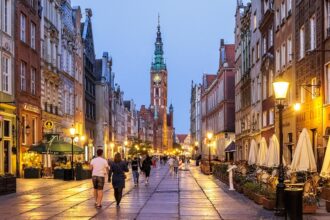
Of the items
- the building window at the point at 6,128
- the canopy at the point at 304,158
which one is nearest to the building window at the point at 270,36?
the building window at the point at 6,128

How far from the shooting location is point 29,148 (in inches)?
1719

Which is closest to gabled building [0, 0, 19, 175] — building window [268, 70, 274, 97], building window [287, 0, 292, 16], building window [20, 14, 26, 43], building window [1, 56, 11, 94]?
building window [1, 56, 11, 94]

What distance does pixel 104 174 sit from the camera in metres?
21.4

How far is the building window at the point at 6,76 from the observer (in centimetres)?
3891

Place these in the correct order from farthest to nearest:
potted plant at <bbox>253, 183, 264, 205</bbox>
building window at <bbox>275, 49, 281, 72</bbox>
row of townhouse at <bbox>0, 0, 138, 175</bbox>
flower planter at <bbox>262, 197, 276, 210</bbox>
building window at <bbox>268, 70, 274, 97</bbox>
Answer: building window at <bbox>268, 70, 274, 97</bbox> < building window at <bbox>275, 49, 281, 72</bbox> < row of townhouse at <bbox>0, 0, 138, 175</bbox> < potted plant at <bbox>253, 183, 264, 205</bbox> < flower planter at <bbox>262, 197, 276, 210</bbox>

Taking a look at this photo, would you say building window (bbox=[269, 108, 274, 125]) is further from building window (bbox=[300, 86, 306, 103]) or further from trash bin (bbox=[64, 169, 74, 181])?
trash bin (bbox=[64, 169, 74, 181])

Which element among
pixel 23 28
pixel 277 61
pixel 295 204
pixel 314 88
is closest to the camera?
pixel 295 204

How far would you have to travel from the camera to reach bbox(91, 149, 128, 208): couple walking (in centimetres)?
2119

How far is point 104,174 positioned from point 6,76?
2018 centimetres

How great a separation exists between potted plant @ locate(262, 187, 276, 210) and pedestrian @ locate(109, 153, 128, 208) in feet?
15.3

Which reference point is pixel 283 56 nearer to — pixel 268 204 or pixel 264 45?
pixel 264 45

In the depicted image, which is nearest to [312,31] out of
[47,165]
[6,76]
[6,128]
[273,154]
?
[273,154]

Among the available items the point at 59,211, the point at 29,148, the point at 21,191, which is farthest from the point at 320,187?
the point at 29,148

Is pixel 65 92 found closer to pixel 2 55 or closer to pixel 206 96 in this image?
pixel 2 55
